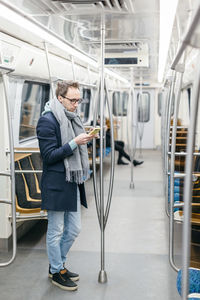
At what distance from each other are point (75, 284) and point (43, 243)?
1170mm

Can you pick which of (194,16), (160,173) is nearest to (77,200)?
(194,16)

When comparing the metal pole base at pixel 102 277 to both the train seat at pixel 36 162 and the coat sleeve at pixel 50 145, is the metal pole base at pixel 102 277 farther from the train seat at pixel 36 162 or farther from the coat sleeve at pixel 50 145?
the train seat at pixel 36 162

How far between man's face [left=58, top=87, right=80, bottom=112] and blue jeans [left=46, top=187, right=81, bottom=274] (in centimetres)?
71

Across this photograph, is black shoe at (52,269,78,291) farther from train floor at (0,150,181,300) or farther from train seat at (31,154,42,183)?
train seat at (31,154,42,183)

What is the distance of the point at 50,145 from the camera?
315cm

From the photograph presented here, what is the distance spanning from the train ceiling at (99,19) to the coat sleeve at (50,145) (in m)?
0.85

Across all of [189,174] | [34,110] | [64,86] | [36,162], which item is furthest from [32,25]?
[34,110]

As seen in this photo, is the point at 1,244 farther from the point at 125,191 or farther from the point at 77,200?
the point at 125,191

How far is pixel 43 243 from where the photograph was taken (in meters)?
4.51

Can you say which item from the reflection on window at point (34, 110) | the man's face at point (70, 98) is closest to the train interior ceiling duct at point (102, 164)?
the man's face at point (70, 98)

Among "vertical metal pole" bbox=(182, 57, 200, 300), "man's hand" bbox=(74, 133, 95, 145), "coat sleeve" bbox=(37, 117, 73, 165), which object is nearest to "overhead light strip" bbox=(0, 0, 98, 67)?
"coat sleeve" bbox=(37, 117, 73, 165)

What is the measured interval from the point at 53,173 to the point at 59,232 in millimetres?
500

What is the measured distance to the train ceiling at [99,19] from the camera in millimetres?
2873

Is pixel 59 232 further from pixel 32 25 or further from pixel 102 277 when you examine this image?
pixel 32 25
